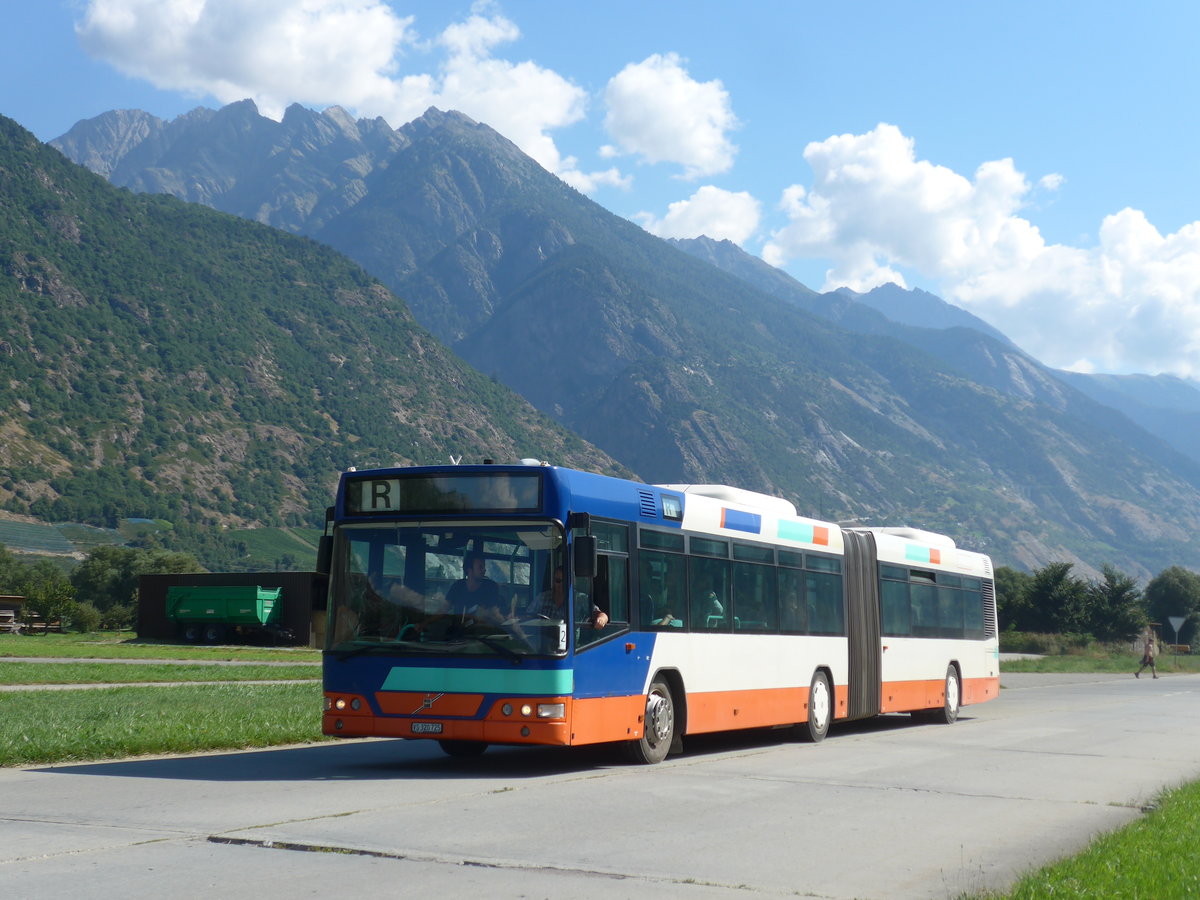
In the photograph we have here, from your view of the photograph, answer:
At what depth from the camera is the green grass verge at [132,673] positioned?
26.6m

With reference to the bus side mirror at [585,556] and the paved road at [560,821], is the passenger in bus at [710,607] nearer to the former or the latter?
the paved road at [560,821]

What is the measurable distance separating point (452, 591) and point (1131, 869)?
6.22 meters

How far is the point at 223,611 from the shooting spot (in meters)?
59.5

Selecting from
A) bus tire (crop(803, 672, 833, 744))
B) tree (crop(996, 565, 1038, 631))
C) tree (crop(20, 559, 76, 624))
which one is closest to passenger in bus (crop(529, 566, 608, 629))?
bus tire (crop(803, 672, 833, 744))

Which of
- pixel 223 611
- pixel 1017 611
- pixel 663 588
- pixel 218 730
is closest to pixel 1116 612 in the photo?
pixel 1017 611

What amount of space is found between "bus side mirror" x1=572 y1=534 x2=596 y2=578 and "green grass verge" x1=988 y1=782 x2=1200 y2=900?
459 cm

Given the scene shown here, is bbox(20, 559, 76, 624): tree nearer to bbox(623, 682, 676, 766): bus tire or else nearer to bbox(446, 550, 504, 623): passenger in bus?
bbox(623, 682, 676, 766): bus tire

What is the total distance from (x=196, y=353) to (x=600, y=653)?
512 ft

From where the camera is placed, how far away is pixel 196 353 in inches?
6299

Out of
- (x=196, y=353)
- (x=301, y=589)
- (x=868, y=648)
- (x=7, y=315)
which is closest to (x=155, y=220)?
(x=196, y=353)

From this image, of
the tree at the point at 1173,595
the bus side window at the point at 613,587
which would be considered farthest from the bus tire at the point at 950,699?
the tree at the point at 1173,595

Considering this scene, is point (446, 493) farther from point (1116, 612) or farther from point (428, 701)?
point (1116, 612)

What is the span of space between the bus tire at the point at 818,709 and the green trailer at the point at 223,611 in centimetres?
4524

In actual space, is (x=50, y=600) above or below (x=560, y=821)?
above
